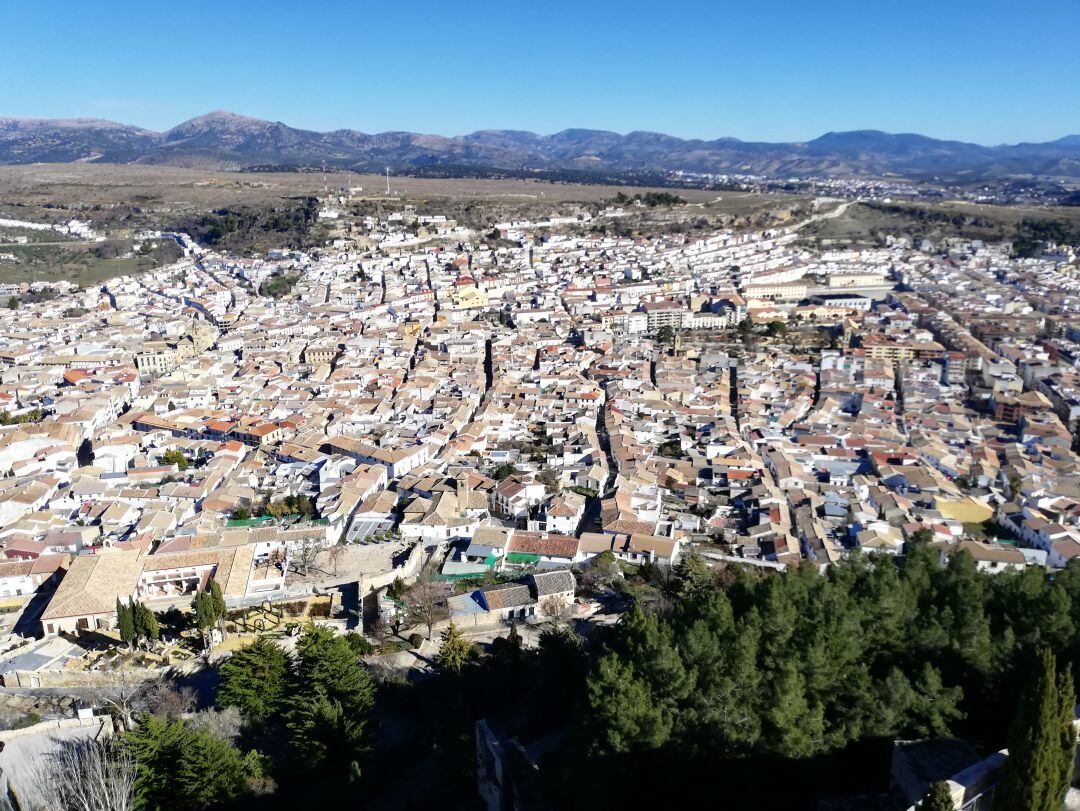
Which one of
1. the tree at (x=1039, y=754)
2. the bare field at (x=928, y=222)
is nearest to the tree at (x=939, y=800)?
the tree at (x=1039, y=754)

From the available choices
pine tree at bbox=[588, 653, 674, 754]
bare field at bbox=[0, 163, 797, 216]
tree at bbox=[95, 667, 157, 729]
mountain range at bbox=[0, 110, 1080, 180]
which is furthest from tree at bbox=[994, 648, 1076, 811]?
mountain range at bbox=[0, 110, 1080, 180]

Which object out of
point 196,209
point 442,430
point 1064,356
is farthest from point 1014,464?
point 196,209

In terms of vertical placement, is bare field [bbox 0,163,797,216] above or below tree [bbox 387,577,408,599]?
above

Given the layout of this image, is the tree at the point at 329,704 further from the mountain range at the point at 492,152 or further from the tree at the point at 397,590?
the mountain range at the point at 492,152

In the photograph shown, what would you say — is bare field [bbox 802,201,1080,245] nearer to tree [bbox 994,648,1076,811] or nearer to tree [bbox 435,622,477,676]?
tree [bbox 435,622,477,676]

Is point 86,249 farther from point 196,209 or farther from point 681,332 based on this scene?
point 681,332

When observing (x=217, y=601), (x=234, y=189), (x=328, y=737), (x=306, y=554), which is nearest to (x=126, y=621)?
(x=217, y=601)

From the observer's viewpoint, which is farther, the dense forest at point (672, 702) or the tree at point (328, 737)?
the tree at point (328, 737)
